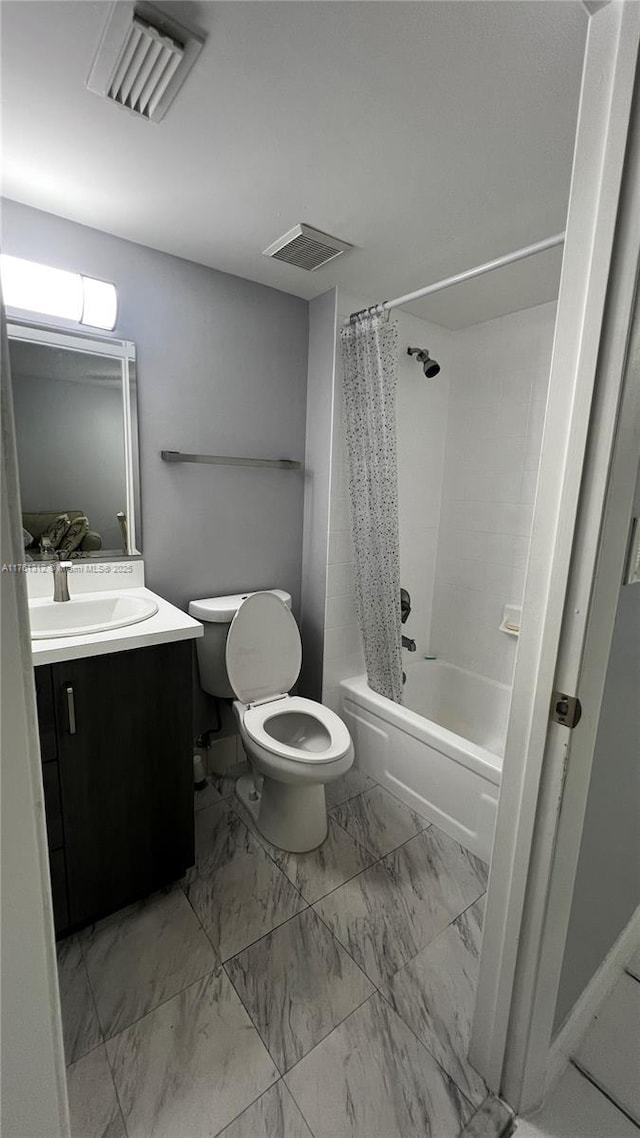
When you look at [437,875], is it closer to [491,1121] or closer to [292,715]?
[491,1121]

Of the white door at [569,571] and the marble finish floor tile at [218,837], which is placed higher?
the white door at [569,571]

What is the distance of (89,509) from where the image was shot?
1.76m

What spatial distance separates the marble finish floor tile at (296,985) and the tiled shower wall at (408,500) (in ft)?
3.37

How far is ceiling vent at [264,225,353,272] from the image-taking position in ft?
5.20

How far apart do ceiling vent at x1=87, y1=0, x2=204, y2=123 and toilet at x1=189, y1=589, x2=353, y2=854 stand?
1.47 meters

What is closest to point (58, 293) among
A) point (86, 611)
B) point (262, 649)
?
point (86, 611)

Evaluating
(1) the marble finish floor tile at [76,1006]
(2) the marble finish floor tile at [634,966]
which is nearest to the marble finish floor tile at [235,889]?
(1) the marble finish floor tile at [76,1006]

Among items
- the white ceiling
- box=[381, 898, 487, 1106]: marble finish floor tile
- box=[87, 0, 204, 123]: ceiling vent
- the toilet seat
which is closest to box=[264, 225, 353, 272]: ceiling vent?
the white ceiling

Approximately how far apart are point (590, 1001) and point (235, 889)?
1067 millimetres

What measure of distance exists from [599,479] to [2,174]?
175 cm

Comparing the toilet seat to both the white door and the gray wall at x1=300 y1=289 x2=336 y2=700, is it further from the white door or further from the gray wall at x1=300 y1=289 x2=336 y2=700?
the white door

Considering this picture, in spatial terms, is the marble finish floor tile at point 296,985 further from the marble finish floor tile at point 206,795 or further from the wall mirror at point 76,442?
the wall mirror at point 76,442

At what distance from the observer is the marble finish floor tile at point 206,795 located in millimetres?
2021

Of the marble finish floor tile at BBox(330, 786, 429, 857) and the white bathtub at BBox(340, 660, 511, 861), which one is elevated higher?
the white bathtub at BBox(340, 660, 511, 861)
